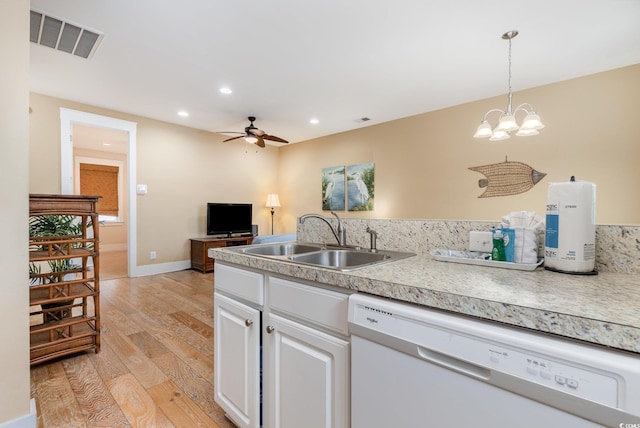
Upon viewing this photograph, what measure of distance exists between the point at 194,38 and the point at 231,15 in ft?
1.61

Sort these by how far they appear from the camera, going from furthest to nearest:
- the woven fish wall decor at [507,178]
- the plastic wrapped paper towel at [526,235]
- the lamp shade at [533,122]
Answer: the woven fish wall decor at [507,178], the lamp shade at [533,122], the plastic wrapped paper towel at [526,235]

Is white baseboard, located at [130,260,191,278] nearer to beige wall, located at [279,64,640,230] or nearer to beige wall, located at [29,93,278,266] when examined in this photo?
beige wall, located at [29,93,278,266]

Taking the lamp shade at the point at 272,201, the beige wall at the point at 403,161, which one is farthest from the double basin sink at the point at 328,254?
the lamp shade at the point at 272,201

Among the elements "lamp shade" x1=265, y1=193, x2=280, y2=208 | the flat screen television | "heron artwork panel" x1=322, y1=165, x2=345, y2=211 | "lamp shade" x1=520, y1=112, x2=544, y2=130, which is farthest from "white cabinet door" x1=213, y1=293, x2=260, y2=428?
"lamp shade" x1=265, y1=193, x2=280, y2=208

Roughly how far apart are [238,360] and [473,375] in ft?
3.22

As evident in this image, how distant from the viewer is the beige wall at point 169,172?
144 inches

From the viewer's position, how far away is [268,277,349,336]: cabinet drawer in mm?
Answer: 909

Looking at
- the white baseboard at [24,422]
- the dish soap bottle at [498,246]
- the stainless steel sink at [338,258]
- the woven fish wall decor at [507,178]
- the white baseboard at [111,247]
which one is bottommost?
the white baseboard at [24,422]

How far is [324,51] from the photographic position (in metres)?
2.68

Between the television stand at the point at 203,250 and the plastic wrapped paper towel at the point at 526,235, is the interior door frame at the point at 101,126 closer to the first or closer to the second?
the television stand at the point at 203,250

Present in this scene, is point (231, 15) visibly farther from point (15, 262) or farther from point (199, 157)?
point (199, 157)

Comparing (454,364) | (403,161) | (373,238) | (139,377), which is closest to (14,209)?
(139,377)

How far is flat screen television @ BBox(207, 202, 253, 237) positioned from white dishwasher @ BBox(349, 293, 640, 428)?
4735 mm

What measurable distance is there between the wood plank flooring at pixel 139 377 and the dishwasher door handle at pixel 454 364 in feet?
4.04
